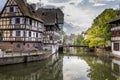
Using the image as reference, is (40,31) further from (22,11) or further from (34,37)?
(22,11)

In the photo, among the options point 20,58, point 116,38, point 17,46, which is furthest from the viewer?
point 116,38

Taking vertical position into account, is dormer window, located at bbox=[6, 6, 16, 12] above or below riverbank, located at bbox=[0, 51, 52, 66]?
above

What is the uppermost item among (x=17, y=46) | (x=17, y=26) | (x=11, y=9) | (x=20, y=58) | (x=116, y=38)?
(x=11, y=9)

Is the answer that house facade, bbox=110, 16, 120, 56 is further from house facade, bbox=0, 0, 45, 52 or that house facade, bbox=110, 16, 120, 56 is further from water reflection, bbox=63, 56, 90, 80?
house facade, bbox=0, 0, 45, 52

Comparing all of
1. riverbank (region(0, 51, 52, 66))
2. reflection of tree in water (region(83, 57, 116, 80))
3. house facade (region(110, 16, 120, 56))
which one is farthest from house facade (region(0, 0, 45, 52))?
house facade (region(110, 16, 120, 56))

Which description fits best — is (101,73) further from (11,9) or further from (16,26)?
(11,9)

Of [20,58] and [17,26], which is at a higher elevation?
[17,26]

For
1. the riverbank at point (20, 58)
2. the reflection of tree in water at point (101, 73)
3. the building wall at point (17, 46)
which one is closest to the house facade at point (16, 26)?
the building wall at point (17, 46)

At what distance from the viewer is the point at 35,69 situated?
105 ft

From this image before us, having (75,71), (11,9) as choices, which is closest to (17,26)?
(11,9)

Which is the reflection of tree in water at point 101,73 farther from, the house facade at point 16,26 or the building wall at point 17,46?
the house facade at point 16,26

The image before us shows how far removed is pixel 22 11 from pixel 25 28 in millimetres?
3435

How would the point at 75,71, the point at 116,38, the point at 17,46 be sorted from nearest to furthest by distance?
1. the point at 75,71
2. the point at 17,46
3. the point at 116,38

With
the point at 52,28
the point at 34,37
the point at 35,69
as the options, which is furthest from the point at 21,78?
the point at 52,28
